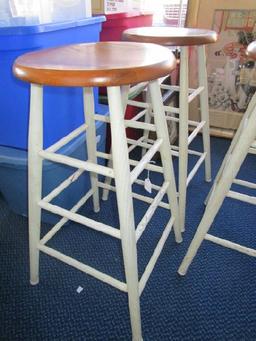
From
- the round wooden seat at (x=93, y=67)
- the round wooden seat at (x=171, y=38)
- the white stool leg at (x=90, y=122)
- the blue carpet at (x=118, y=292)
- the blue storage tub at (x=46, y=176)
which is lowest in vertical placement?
the blue carpet at (x=118, y=292)

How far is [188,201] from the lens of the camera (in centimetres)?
127

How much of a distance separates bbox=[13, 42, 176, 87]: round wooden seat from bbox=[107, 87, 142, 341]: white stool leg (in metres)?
0.05

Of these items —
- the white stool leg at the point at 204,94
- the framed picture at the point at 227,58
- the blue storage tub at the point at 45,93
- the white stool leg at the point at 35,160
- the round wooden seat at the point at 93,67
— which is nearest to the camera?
the round wooden seat at the point at 93,67

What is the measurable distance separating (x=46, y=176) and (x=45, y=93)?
28 cm

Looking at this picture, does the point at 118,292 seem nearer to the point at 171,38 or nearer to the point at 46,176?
the point at 46,176

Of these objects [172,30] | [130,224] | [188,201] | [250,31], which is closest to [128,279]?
[130,224]

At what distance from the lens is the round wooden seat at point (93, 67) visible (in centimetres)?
46

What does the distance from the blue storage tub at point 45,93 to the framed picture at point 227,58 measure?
2.65ft

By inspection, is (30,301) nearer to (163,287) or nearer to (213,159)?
(163,287)

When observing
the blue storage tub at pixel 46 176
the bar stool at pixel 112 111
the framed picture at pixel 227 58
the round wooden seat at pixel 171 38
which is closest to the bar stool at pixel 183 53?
the round wooden seat at pixel 171 38

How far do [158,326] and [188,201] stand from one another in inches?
23.5

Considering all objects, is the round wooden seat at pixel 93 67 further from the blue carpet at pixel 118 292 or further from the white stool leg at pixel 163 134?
the blue carpet at pixel 118 292

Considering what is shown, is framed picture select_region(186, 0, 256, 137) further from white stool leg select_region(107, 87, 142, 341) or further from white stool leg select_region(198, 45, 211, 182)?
white stool leg select_region(107, 87, 142, 341)

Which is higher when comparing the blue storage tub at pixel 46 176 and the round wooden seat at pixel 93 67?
the round wooden seat at pixel 93 67
